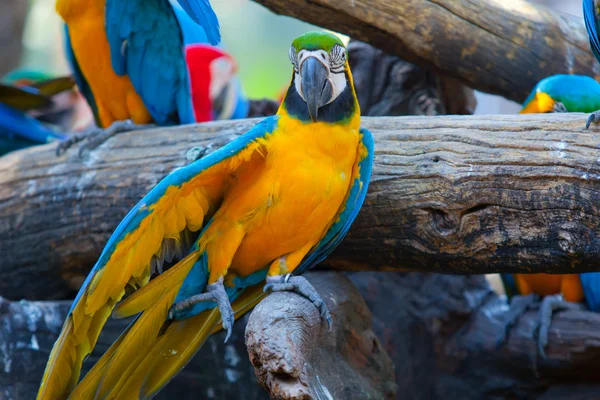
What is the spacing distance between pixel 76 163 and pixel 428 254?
1245 millimetres

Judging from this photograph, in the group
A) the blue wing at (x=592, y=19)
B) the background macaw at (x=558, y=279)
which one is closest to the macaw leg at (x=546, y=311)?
the background macaw at (x=558, y=279)

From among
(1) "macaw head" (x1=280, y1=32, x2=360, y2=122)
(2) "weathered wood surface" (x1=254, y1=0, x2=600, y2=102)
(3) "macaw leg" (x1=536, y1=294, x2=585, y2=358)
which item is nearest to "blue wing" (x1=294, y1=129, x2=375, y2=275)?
(1) "macaw head" (x1=280, y1=32, x2=360, y2=122)

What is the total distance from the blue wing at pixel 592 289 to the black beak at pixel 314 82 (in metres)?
1.32

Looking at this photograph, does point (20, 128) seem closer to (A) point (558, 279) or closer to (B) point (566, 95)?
(B) point (566, 95)

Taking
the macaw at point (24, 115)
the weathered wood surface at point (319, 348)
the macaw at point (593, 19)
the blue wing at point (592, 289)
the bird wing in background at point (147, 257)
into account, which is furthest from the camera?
the macaw at point (24, 115)

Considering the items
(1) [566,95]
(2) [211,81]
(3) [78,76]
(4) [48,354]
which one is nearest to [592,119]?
(1) [566,95]

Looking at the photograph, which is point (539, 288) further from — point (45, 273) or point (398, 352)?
point (45, 273)

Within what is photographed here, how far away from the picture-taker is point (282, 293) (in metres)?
1.62

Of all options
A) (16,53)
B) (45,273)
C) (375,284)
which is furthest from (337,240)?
(16,53)

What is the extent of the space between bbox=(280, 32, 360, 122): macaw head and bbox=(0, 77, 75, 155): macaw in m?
1.60

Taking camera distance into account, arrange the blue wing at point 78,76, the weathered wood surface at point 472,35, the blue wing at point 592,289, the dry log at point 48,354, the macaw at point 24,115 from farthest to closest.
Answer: the macaw at point 24,115 → the blue wing at point 78,76 → the blue wing at point 592,289 → the weathered wood surface at point 472,35 → the dry log at point 48,354

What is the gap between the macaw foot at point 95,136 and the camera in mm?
2264

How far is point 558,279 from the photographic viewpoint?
2516 mm

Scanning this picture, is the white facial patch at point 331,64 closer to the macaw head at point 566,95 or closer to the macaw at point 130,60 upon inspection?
the macaw at point 130,60
